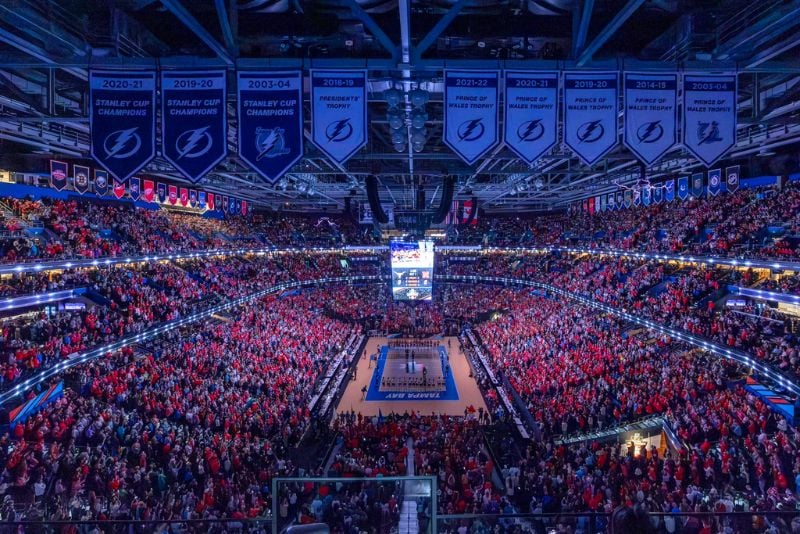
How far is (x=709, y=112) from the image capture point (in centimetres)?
713

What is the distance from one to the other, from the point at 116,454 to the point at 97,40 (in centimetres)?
1012

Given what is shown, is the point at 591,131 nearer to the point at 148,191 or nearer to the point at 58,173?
the point at 58,173

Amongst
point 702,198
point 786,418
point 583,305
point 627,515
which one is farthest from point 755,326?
point 627,515

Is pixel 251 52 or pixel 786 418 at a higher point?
pixel 251 52

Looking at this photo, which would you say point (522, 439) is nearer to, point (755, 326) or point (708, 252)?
point (755, 326)

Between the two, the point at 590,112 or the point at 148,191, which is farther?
the point at 148,191

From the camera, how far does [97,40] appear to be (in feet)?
25.7

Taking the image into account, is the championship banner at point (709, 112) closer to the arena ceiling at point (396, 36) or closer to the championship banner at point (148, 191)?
the arena ceiling at point (396, 36)

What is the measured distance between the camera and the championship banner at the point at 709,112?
7094 millimetres

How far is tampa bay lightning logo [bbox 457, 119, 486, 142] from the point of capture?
6.95 meters

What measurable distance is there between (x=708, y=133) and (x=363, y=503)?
7.09 metres

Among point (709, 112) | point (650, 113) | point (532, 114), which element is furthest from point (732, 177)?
point (532, 114)

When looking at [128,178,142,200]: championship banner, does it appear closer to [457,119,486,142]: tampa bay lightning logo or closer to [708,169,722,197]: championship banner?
[457,119,486,142]: tampa bay lightning logo

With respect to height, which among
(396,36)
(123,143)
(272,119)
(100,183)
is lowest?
(123,143)
